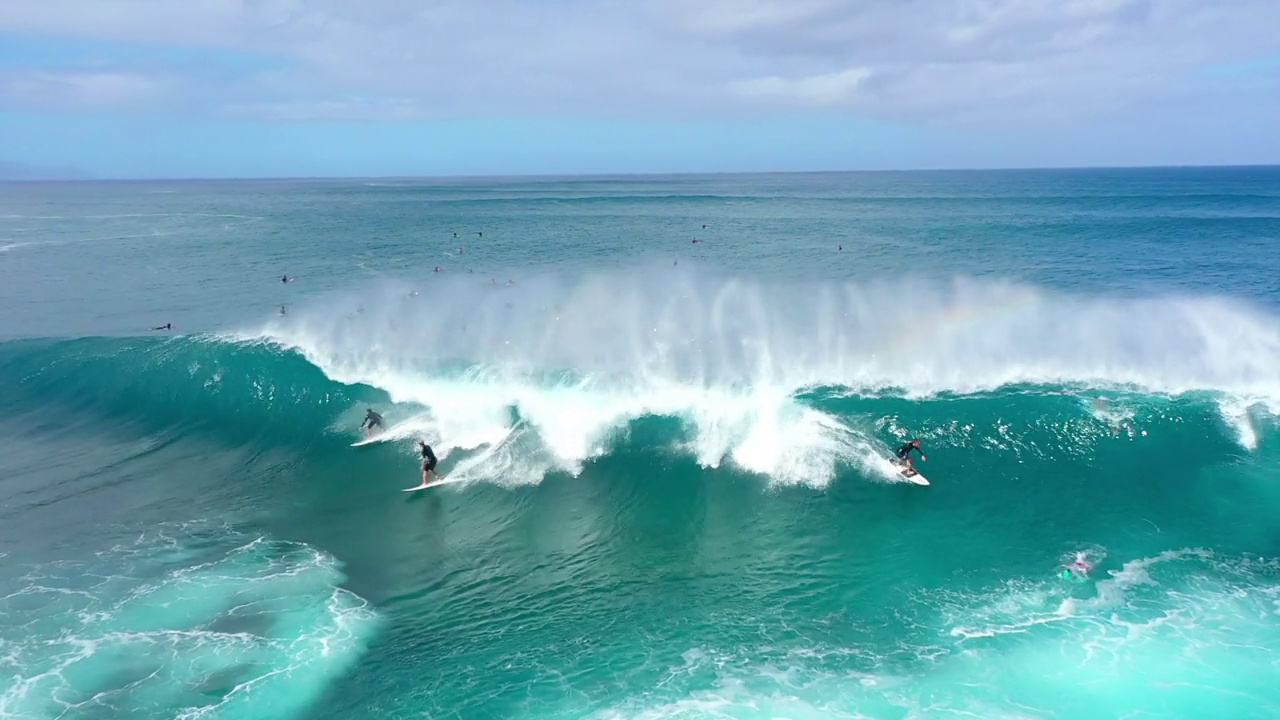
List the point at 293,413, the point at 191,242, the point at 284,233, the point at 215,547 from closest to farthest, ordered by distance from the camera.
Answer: the point at 215,547 < the point at 293,413 < the point at 191,242 < the point at 284,233

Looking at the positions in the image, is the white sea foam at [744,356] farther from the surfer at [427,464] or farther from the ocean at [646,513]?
the surfer at [427,464]

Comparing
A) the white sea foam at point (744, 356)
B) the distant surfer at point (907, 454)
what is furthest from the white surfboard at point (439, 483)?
the distant surfer at point (907, 454)

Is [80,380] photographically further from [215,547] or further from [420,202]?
[420,202]

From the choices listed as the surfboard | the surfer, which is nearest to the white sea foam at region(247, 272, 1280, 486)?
the surfboard

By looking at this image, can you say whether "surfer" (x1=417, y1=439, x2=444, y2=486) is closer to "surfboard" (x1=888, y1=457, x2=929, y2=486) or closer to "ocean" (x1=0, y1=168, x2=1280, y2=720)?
"ocean" (x1=0, y1=168, x2=1280, y2=720)

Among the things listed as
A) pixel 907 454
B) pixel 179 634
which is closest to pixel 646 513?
pixel 907 454

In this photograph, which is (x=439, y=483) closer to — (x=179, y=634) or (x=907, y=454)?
(x=179, y=634)

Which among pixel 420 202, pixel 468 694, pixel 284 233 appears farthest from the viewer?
pixel 420 202

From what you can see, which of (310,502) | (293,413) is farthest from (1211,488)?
(293,413)

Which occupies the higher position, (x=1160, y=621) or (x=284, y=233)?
(x=284, y=233)
